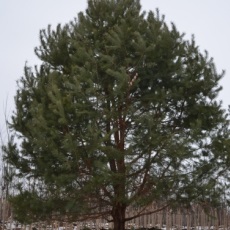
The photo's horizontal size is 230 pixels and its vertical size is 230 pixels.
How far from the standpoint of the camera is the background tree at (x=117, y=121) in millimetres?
4801

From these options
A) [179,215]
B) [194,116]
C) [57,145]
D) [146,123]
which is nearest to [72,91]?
[57,145]

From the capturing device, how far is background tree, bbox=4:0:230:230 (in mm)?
4801

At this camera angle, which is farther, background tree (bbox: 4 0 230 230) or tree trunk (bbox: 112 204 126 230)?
tree trunk (bbox: 112 204 126 230)

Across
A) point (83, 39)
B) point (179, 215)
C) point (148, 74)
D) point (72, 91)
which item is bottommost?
point (179, 215)

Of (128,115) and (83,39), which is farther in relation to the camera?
(83,39)

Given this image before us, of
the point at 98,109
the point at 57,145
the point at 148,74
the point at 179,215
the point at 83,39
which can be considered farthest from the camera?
the point at 179,215

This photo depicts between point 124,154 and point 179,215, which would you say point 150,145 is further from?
point 179,215

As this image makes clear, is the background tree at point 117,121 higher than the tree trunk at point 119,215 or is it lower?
higher

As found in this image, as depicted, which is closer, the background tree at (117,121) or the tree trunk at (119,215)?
the background tree at (117,121)

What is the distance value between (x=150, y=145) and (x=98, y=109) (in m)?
1.04

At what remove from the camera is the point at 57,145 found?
15.8 ft

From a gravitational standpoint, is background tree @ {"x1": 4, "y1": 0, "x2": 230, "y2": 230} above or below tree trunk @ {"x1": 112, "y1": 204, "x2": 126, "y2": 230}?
above

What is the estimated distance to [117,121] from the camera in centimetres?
548

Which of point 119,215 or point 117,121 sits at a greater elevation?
point 117,121
